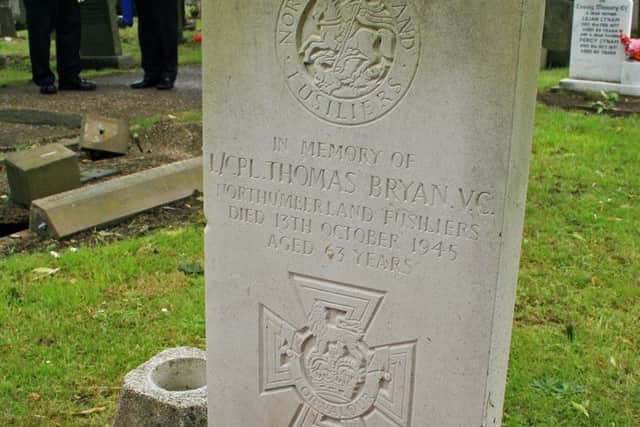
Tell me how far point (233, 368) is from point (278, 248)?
51 centimetres

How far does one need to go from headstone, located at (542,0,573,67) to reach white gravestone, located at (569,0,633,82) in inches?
92.5

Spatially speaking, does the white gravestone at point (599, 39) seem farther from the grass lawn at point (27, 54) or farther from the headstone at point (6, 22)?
the headstone at point (6, 22)

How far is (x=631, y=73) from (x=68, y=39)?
273 inches

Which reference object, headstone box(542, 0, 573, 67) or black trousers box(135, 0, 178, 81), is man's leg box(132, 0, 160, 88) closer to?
black trousers box(135, 0, 178, 81)

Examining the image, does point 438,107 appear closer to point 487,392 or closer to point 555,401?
point 487,392

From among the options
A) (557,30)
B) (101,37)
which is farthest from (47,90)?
(557,30)

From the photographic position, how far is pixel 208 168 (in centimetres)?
257

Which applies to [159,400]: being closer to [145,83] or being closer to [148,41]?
[148,41]

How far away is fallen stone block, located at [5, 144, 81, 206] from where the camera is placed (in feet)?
15.9

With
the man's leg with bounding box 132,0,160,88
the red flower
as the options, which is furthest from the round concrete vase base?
the man's leg with bounding box 132,0,160,88

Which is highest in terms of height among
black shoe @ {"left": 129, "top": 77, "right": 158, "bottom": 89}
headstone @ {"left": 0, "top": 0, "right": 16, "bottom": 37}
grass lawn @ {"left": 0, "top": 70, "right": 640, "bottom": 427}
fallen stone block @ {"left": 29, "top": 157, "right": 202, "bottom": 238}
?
headstone @ {"left": 0, "top": 0, "right": 16, "bottom": 37}

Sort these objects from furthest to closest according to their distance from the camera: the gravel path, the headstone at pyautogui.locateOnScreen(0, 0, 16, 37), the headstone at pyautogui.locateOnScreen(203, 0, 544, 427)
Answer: the headstone at pyautogui.locateOnScreen(0, 0, 16, 37) < the gravel path < the headstone at pyautogui.locateOnScreen(203, 0, 544, 427)

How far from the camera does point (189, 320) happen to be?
376cm

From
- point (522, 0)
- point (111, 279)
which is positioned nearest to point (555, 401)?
point (522, 0)
